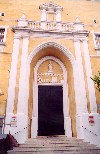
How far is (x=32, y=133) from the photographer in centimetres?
1141

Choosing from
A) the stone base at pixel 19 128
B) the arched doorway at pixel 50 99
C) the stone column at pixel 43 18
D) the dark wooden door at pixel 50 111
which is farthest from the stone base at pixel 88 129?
the stone column at pixel 43 18

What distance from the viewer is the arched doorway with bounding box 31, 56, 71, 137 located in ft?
38.9

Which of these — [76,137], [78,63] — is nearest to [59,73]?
[78,63]

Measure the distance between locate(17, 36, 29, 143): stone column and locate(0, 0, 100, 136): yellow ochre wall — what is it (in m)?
0.26

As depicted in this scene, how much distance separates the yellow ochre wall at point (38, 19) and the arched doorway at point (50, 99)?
0.38 metres

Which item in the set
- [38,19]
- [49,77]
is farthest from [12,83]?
[38,19]

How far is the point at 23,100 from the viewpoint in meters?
11.1

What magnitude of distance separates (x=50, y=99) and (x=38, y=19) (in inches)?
225

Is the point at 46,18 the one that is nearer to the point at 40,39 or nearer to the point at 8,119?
the point at 40,39

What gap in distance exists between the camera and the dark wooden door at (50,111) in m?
11.9

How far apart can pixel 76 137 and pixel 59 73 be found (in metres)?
4.28

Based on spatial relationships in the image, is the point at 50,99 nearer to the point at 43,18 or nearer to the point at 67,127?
the point at 67,127

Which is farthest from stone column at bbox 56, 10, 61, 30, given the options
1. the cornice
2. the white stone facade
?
the cornice

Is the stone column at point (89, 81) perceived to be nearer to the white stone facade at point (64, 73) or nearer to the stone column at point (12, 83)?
the white stone facade at point (64, 73)
